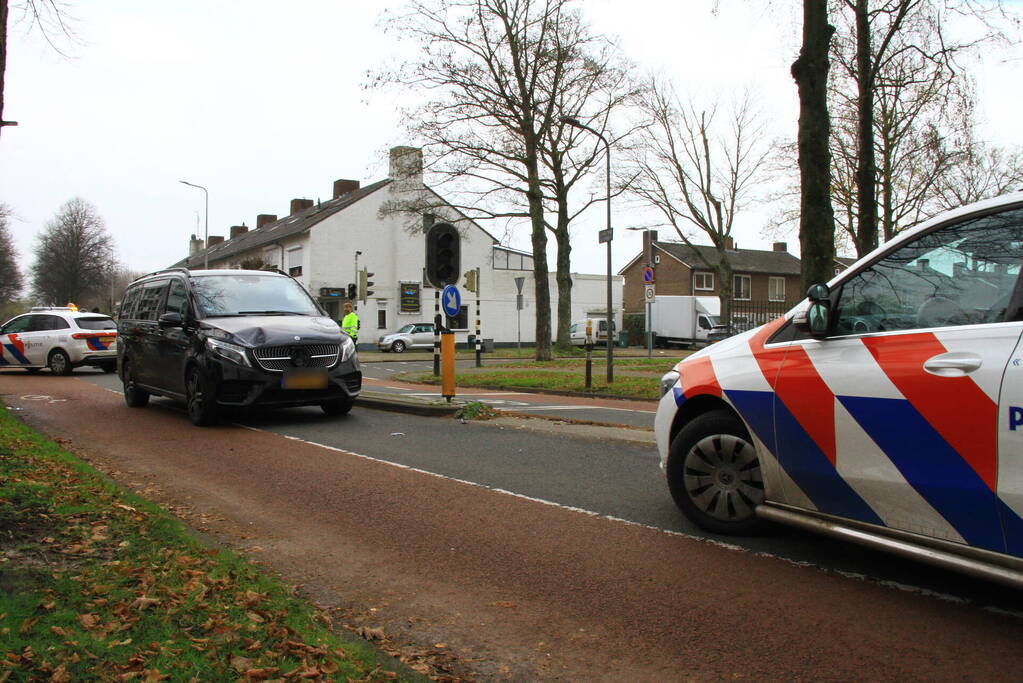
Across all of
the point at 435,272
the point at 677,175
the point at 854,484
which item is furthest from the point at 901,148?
the point at 854,484

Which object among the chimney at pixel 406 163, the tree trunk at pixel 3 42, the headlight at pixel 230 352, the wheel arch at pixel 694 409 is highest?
the chimney at pixel 406 163

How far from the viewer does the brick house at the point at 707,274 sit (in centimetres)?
6066

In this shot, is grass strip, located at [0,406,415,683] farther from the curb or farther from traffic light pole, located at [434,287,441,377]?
traffic light pole, located at [434,287,441,377]

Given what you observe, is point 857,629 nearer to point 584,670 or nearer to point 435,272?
point 584,670

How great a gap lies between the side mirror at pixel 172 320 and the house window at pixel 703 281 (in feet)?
173

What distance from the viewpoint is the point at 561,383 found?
57.8ft

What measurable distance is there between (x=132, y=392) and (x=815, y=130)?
10858 mm

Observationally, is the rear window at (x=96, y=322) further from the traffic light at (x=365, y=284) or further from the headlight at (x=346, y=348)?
the headlight at (x=346, y=348)

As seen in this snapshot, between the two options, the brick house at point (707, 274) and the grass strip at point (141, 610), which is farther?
the brick house at point (707, 274)

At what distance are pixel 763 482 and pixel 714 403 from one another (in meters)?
0.58

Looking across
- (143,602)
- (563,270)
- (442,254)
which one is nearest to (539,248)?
(563,270)

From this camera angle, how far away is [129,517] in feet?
15.9

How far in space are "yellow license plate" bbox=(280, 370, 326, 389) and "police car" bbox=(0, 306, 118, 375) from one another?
12.5 meters

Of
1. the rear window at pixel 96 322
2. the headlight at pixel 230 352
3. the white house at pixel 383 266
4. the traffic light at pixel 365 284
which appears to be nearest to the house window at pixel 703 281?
the white house at pixel 383 266
